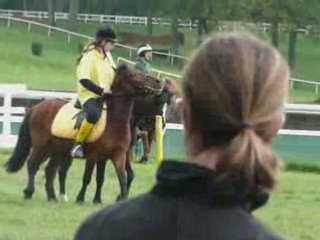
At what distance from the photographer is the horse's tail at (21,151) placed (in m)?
15.9

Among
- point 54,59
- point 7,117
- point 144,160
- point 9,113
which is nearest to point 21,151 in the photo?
point 144,160

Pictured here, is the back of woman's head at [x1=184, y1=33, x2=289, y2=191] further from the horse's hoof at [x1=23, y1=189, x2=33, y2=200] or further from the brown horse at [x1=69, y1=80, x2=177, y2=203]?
the horse's hoof at [x1=23, y1=189, x2=33, y2=200]

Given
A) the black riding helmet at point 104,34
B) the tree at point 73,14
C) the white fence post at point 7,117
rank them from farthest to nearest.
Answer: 1. the tree at point 73,14
2. the white fence post at point 7,117
3. the black riding helmet at point 104,34

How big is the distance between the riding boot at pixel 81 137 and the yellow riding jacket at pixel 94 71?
11.8 inches

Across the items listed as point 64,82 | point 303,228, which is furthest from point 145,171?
point 64,82

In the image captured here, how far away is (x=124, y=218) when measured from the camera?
10.3 feet

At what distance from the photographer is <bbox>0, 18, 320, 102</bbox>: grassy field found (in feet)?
181

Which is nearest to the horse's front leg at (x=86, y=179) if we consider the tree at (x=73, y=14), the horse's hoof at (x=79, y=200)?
the horse's hoof at (x=79, y=200)

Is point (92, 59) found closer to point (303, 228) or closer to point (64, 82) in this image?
point (303, 228)

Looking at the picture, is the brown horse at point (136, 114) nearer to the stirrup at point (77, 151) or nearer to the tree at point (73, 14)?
the stirrup at point (77, 151)

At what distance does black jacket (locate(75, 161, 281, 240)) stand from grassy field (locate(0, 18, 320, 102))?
153 feet

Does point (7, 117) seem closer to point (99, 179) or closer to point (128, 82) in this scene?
point (99, 179)

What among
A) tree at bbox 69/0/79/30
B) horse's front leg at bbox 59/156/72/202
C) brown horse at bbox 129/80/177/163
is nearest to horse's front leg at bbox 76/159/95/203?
horse's front leg at bbox 59/156/72/202

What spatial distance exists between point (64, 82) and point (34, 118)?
129ft
